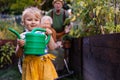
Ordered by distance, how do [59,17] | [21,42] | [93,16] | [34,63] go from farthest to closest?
[59,17], [93,16], [34,63], [21,42]

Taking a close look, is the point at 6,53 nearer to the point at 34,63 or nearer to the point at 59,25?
the point at 59,25

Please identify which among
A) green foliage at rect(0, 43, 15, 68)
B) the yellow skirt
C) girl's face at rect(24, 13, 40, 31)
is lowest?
green foliage at rect(0, 43, 15, 68)

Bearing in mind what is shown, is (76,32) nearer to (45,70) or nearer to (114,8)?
(114,8)

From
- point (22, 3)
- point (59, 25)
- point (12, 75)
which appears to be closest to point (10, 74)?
point (12, 75)

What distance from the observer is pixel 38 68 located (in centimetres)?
326

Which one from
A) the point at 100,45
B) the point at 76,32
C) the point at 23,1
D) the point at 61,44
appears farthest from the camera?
the point at 23,1

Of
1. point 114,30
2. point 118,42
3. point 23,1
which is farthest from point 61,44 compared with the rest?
point 23,1

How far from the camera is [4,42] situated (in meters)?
7.32

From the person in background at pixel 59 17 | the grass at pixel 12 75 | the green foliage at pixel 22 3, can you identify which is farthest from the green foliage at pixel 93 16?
the green foliage at pixel 22 3

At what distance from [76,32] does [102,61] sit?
228 centimetres

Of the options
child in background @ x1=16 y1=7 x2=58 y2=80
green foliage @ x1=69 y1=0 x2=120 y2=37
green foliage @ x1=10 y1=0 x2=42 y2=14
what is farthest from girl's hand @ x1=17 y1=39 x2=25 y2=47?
green foliage @ x1=10 y1=0 x2=42 y2=14

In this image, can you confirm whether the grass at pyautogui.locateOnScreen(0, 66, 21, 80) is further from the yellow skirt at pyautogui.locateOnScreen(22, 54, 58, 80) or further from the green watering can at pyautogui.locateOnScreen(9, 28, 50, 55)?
the green watering can at pyautogui.locateOnScreen(9, 28, 50, 55)

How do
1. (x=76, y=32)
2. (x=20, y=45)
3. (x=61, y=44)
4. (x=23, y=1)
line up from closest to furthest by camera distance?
1. (x=20, y=45)
2. (x=76, y=32)
3. (x=61, y=44)
4. (x=23, y=1)

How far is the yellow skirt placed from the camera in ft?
10.5
